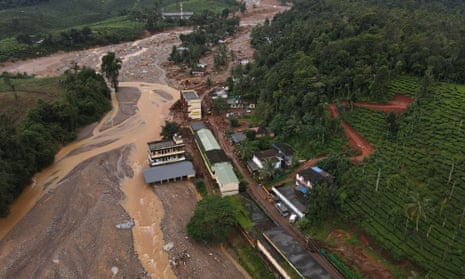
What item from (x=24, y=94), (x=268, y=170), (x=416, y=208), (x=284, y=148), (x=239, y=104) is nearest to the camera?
(x=416, y=208)

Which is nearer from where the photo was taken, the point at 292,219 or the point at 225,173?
the point at 292,219

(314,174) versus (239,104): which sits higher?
(314,174)

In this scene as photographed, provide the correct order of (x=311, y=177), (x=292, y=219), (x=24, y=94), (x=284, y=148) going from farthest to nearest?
(x=24, y=94)
(x=284, y=148)
(x=311, y=177)
(x=292, y=219)

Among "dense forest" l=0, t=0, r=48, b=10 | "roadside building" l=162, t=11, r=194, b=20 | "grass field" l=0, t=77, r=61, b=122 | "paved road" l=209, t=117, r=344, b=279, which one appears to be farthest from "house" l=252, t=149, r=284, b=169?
"dense forest" l=0, t=0, r=48, b=10

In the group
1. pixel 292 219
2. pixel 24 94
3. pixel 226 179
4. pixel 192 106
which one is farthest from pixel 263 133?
pixel 24 94

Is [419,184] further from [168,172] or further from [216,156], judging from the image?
[168,172]

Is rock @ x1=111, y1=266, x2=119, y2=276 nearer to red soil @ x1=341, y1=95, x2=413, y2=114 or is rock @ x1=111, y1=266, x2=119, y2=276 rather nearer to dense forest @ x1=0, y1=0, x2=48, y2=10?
red soil @ x1=341, y1=95, x2=413, y2=114

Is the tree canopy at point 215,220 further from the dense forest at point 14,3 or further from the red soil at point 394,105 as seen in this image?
the dense forest at point 14,3
